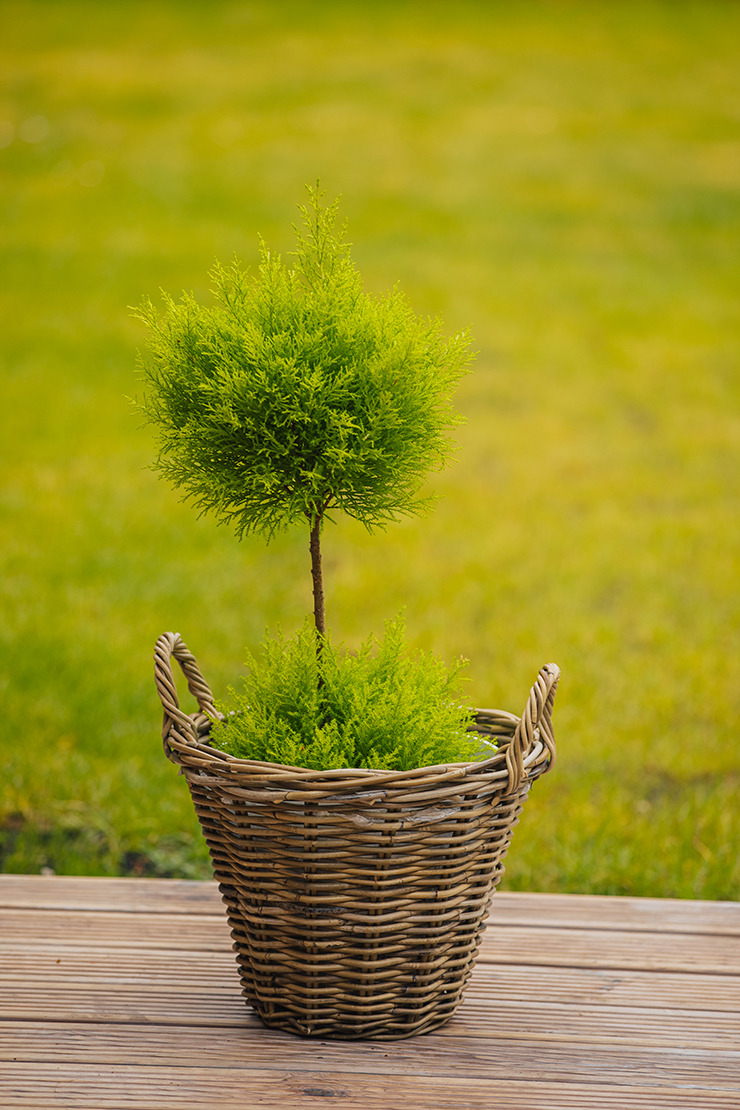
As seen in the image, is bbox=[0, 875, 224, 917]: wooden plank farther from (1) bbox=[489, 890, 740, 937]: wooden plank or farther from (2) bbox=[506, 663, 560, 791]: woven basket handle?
(2) bbox=[506, 663, 560, 791]: woven basket handle

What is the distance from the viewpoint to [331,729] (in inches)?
59.2

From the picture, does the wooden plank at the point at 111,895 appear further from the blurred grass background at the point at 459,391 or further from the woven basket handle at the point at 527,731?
the woven basket handle at the point at 527,731

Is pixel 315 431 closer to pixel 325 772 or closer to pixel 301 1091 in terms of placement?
pixel 325 772

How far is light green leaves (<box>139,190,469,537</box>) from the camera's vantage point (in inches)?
57.6

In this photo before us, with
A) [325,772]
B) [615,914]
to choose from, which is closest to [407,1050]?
[325,772]

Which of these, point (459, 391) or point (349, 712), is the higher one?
point (459, 391)

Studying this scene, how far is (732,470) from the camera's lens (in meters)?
5.35

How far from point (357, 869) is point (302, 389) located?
0.71 metres

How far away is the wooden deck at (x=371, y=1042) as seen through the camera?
140 centimetres

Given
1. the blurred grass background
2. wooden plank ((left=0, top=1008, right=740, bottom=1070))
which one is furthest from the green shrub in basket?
the blurred grass background

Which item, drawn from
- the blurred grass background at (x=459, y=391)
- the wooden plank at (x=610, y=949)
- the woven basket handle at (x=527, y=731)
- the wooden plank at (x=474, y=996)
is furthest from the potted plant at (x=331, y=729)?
the blurred grass background at (x=459, y=391)

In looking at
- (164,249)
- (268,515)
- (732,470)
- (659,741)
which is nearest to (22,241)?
(164,249)

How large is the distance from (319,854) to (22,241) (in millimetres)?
7256

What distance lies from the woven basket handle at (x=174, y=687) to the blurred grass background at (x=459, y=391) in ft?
3.11
